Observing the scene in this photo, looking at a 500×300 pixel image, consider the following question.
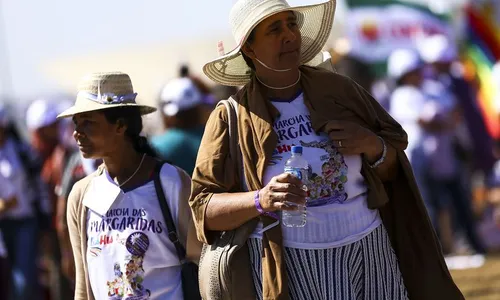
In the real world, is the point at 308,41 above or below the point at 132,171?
above

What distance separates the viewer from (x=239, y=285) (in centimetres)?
527

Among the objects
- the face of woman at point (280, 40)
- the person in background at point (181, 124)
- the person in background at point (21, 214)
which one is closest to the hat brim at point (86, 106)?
the face of woman at point (280, 40)

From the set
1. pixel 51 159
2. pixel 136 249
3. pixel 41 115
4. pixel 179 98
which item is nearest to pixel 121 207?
pixel 136 249

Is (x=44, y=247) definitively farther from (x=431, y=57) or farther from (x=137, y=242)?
(x=137, y=242)

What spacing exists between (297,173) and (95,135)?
127cm

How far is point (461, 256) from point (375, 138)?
928 cm

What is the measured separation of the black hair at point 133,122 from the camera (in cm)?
597

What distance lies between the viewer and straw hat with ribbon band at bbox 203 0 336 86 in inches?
210

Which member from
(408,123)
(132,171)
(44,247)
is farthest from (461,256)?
(132,171)

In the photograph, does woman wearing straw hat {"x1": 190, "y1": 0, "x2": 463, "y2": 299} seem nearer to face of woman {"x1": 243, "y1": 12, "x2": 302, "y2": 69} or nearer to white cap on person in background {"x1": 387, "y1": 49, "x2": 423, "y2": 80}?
face of woman {"x1": 243, "y1": 12, "x2": 302, "y2": 69}

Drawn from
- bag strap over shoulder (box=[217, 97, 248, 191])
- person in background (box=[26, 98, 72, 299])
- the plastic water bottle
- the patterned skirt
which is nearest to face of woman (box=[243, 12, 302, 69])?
bag strap over shoulder (box=[217, 97, 248, 191])

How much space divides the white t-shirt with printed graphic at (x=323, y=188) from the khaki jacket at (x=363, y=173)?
46 mm

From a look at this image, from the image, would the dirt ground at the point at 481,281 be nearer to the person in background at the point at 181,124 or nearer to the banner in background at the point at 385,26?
the person in background at the point at 181,124

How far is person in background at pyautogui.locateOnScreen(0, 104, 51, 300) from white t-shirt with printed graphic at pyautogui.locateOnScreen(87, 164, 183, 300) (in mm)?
5819
